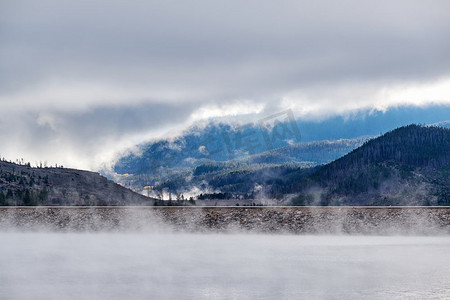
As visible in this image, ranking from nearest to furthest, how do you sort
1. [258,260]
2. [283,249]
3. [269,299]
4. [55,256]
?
[269,299], [258,260], [55,256], [283,249]

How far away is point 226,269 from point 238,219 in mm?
53181

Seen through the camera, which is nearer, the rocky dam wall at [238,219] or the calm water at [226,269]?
the calm water at [226,269]

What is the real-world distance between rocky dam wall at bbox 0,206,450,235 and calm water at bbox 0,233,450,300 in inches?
510

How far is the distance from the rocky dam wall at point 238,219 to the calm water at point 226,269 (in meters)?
13.0

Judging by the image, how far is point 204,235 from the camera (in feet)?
337

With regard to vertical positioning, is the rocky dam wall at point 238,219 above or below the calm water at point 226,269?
above

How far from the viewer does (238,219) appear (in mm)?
108812

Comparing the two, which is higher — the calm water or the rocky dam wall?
the rocky dam wall

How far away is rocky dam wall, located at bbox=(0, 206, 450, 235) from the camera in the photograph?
101m

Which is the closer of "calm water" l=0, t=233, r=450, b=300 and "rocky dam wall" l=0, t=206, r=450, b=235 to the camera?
"calm water" l=0, t=233, r=450, b=300

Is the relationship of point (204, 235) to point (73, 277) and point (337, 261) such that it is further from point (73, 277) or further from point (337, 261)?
point (73, 277)

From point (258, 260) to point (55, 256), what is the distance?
70.0 feet

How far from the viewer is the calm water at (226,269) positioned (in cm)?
4347

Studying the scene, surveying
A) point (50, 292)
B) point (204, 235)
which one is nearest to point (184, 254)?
point (50, 292)
